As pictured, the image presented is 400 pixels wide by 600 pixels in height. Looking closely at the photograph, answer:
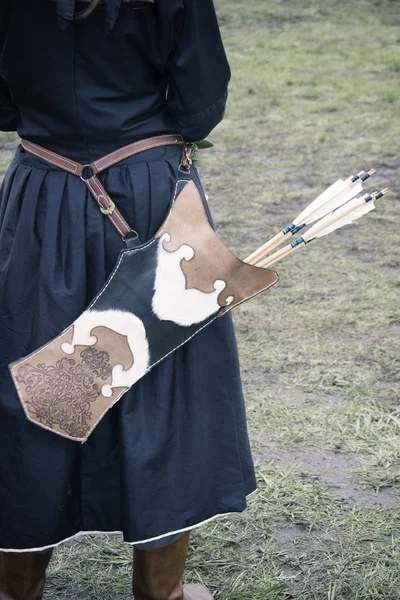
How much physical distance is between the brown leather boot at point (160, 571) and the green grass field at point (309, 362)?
0.85 feet

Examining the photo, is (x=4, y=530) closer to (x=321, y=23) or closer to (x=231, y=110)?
(x=231, y=110)

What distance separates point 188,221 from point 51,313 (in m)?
0.31

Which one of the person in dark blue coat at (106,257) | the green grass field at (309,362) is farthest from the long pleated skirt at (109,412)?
the green grass field at (309,362)

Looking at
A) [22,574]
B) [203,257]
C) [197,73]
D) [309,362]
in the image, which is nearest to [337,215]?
[203,257]

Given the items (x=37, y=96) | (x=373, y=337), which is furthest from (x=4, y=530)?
(x=373, y=337)

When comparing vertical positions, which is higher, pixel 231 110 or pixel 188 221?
pixel 188 221

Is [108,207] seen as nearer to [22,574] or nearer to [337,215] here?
[337,215]

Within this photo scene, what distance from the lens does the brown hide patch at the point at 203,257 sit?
69.6 inches

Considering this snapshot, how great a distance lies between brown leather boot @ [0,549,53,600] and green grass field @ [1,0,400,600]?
0.77 ft

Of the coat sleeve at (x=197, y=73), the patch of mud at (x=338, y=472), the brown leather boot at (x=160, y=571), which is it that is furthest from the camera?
the patch of mud at (x=338, y=472)

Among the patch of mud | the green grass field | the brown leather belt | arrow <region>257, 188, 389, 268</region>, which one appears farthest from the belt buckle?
the patch of mud

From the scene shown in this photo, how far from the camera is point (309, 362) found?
3.28 metres

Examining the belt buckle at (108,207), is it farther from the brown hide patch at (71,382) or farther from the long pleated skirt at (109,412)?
the brown hide patch at (71,382)

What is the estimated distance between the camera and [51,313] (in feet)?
5.85
